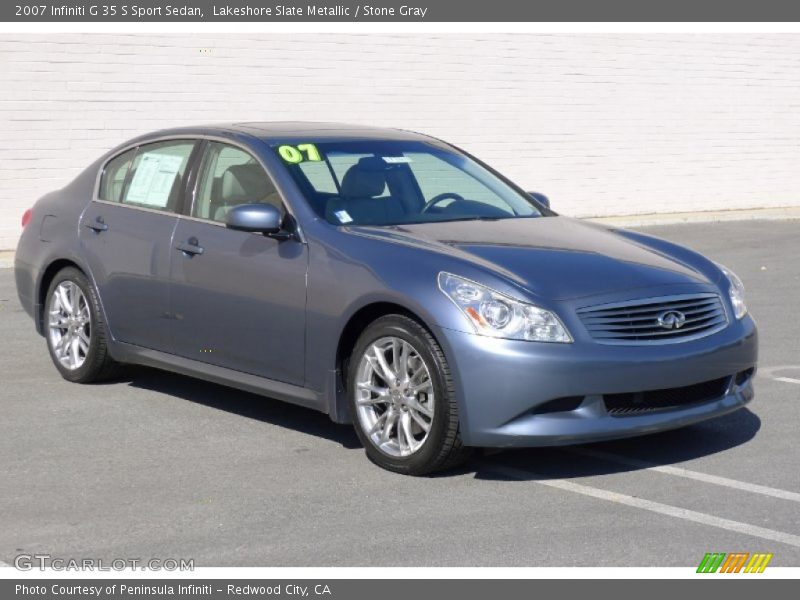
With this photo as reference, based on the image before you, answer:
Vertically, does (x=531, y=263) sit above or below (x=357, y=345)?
above

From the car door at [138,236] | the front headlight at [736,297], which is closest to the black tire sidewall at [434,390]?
the car door at [138,236]

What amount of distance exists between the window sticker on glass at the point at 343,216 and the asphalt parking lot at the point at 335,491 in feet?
3.72

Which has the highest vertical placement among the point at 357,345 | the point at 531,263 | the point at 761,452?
the point at 531,263

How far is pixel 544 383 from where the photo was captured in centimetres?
611

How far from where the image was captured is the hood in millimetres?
6402

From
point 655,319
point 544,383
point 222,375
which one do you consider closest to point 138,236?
point 222,375

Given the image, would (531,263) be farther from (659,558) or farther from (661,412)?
(659,558)

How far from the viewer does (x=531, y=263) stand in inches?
257

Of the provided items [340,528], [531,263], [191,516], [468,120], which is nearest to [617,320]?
[531,263]

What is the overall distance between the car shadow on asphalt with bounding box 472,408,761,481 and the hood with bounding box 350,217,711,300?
0.85m

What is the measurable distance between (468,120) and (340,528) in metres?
13.6

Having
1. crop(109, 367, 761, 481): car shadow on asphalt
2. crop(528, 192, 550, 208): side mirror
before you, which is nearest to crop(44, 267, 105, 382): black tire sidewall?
crop(109, 367, 761, 481): car shadow on asphalt

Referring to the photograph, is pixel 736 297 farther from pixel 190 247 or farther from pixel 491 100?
pixel 491 100

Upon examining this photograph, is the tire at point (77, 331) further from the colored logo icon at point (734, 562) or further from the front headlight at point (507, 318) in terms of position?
the colored logo icon at point (734, 562)
